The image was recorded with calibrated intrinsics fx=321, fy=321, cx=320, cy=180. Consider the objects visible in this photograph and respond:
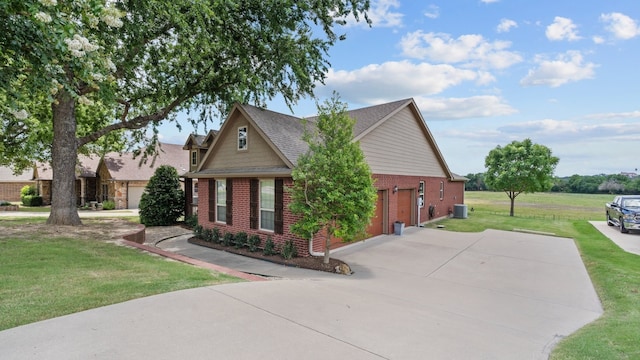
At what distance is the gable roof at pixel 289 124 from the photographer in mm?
11070

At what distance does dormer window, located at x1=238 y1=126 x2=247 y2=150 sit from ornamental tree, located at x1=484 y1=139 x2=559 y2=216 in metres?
20.8

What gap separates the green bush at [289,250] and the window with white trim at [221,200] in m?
4.02

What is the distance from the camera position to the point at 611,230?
56.0ft

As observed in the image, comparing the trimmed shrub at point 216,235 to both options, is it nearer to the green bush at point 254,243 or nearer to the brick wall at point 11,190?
the green bush at point 254,243

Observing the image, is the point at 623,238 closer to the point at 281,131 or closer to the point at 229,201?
the point at 281,131

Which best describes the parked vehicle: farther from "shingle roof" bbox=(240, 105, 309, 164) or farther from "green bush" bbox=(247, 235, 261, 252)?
"green bush" bbox=(247, 235, 261, 252)

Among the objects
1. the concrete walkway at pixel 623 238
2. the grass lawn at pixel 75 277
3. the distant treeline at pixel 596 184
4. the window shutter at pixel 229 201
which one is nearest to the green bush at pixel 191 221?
the window shutter at pixel 229 201

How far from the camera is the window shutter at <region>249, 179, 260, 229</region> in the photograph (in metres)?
11.8

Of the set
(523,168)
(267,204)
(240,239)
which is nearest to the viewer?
(267,204)

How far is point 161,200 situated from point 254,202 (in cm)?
916

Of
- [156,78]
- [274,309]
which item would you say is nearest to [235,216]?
[156,78]

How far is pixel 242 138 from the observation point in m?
12.6

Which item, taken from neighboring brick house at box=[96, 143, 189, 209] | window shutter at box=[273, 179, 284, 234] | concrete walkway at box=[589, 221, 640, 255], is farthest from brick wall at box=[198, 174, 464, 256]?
neighboring brick house at box=[96, 143, 189, 209]

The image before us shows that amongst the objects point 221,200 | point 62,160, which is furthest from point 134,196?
point 221,200
